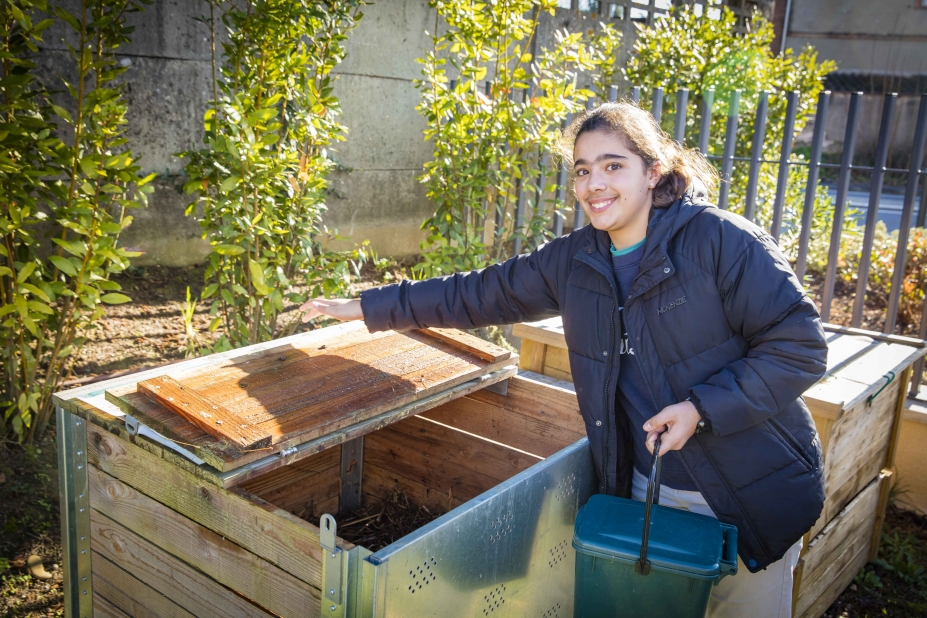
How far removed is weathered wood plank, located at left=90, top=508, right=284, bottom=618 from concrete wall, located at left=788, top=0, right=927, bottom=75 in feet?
71.7

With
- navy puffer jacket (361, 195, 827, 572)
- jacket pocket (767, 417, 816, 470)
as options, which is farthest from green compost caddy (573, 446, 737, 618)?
jacket pocket (767, 417, 816, 470)

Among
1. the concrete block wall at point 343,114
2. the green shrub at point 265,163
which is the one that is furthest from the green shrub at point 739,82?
the green shrub at point 265,163

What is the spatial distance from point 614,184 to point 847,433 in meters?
1.41

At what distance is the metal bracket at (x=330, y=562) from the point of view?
157 centimetres

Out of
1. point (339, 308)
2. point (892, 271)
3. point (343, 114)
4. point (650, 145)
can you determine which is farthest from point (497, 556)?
point (343, 114)

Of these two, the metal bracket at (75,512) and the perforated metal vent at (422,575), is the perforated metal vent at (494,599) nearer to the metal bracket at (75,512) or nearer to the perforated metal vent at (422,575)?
the perforated metal vent at (422,575)

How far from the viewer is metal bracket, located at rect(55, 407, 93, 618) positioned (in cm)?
218

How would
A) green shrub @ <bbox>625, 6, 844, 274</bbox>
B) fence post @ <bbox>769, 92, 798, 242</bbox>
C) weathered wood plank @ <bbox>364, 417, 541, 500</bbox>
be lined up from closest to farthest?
1. weathered wood plank @ <bbox>364, 417, 541, 500</bbox>
2. fence post @ <bbox>769, 92, 798, 242</bbox>
3. green shrub @ <bbox>625, 6, 844, 274</bbox>

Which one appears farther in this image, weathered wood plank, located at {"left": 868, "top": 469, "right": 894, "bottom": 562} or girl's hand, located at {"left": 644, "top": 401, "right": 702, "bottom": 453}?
weathered wood plank, located at {"left": 868, "top": 469, "right": 894, "bottom": 562}

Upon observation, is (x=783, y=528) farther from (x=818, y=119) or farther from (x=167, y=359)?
(x=167, y=359)

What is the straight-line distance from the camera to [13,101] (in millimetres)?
2869

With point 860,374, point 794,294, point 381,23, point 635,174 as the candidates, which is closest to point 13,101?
point 635,174

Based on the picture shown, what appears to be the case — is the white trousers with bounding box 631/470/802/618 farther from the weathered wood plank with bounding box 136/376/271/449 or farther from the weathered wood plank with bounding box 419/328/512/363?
the weathered wood plank with bounding box 136/376/271/449

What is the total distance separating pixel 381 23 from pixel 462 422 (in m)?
4.11
